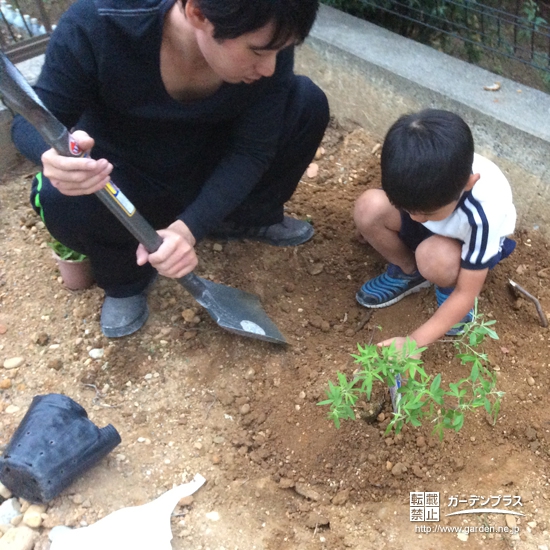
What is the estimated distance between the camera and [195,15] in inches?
48.4

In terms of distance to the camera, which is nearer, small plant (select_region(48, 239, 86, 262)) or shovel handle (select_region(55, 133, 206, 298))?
shovel handle (select_region(55, 133, 206, 298))

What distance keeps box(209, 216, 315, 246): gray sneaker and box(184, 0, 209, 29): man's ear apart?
3.57ft

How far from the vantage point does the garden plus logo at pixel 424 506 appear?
1620mm

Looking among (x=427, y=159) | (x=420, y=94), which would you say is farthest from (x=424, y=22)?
(x=427, y=159)

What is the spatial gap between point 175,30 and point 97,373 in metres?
1.08

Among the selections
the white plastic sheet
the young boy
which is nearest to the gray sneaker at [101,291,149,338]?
the white plastic sheet

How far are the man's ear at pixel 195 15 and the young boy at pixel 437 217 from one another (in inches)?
22.6

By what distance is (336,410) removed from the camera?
1.47 m

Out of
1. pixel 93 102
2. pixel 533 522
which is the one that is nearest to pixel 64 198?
pixel 93 102

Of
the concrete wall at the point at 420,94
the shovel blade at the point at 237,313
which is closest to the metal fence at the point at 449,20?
the concrete wall at the point at 420,94

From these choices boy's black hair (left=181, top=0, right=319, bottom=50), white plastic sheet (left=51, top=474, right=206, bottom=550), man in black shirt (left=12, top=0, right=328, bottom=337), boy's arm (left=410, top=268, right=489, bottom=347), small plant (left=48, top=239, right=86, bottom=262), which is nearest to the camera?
boy's black hair (left=181, top=0, right=319, bottom=50)

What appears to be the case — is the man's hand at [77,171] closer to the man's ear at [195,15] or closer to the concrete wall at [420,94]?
the man's ear at [195,15]

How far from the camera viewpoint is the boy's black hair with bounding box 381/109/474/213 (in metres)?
1.50

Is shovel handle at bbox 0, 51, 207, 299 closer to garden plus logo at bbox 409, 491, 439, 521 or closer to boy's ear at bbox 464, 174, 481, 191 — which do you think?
boy's ear at bbox 464, 174, 481, 191
